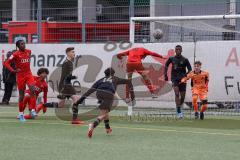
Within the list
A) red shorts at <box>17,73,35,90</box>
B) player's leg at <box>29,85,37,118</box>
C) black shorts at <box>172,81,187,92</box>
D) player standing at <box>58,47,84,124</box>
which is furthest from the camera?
black shorts at <box>172,81,187,92</box>

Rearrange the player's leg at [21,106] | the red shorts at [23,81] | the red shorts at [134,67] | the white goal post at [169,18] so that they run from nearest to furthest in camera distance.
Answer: the player's leg at [21,106]
the red shorts at [23,81]
the red shorts at [134,67]
the white goal post at [169,18]

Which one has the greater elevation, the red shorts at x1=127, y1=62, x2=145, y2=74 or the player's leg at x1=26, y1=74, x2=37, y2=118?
the red shorts at x1=127, y1=62, x2=145, y2=74

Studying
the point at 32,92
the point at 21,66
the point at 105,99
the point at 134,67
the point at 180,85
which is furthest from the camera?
the point at 134,67

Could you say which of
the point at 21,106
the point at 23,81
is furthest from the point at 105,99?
the point at 23,81

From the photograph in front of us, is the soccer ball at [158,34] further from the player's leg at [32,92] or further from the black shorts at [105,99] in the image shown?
the black shorts at [105,99]

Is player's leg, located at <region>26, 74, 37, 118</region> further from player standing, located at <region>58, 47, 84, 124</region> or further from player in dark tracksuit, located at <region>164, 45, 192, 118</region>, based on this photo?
player in dark tracksuit, located at <region>164, 45, 192, 118</region>

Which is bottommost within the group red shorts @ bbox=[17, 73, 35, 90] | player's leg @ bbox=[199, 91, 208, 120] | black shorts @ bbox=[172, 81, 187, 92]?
player's leg @ bbox=[199, 91, 208, 120]

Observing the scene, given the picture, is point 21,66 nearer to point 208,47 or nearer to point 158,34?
point 158,34

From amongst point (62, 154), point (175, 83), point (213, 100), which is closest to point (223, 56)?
point (213, 100)

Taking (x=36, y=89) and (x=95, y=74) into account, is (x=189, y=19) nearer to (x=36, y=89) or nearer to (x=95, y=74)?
(x=95, y=74)

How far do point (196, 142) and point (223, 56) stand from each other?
9.65m

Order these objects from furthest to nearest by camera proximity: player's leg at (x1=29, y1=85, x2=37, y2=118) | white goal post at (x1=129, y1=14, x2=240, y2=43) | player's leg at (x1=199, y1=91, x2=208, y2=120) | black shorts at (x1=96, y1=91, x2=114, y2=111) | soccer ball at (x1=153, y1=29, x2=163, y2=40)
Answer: soccer ball at (x1=153, y1=29, x2=163, y2=40) → white goal post at (x1=129, y1=14, x2=240, y2=43) → player's leg at (x1=199, y1=91, x2=208, y2=120) → player's leg at (x1=29, y1=85, x2=37, y2=118) → black shorts at (x1=96, y1=91, x2=114, y2=111)

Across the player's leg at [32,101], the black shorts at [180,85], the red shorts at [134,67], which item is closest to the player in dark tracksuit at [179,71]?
the black shorts at [180,85]

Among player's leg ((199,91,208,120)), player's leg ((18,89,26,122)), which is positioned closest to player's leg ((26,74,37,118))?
player's leg ((18,89,26,122))
